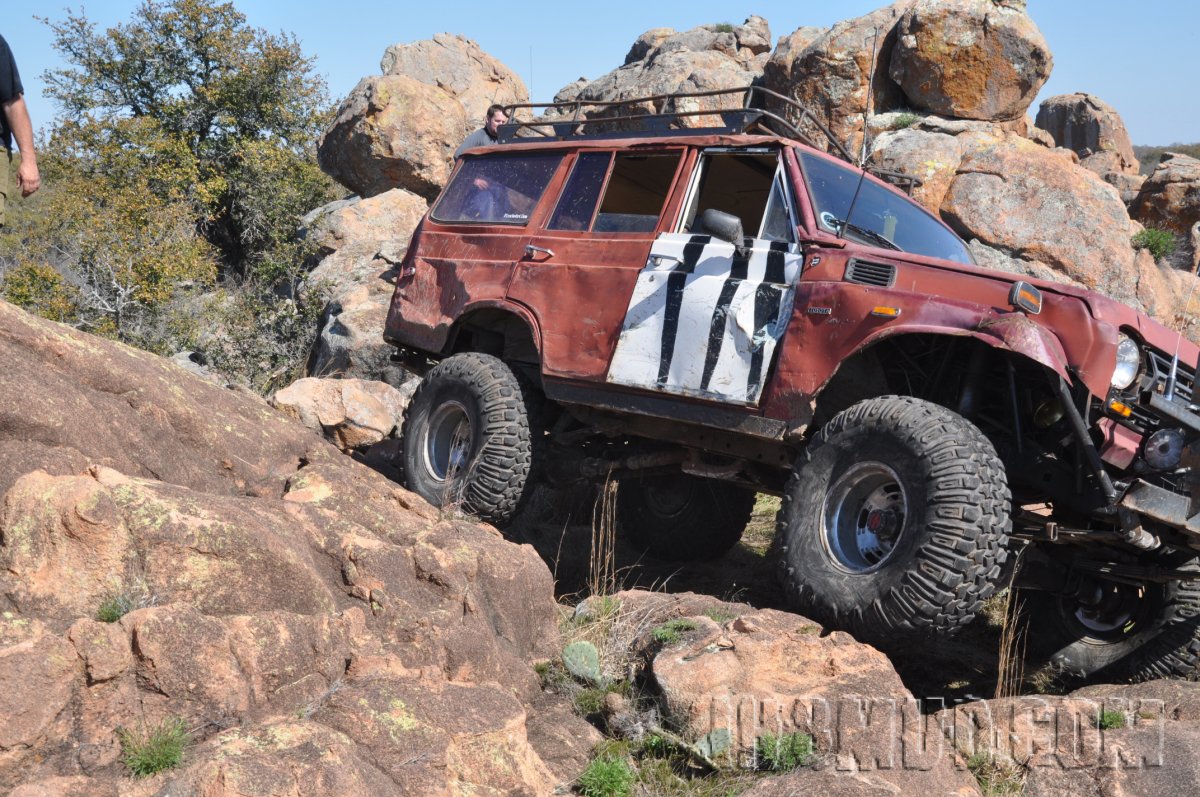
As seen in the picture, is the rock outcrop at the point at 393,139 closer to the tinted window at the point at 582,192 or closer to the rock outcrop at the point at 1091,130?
the tinted window at the point at 582,192

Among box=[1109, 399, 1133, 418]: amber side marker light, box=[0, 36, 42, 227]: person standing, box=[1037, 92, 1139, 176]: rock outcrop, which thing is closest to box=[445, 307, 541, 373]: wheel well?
box=[0, 36, 42, 227]: person standing

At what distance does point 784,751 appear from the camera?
3750mm

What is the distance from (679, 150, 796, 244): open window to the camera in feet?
18.3

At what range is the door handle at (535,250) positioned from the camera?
642 cm

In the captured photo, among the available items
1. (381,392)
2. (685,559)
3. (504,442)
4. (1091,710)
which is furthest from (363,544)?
(381,392)

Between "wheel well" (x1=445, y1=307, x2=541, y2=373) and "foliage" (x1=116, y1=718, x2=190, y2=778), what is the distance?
379 centimetres

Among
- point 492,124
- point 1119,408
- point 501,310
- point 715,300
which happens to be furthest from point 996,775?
point 492,124

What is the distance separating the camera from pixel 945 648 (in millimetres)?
6070

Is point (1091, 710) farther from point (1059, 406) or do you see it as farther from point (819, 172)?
point (819, 172)

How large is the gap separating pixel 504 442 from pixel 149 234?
879 cm

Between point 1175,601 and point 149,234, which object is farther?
point 149,234

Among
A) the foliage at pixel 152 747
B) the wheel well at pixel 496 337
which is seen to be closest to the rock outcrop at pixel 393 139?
the wheel well at pixel 496 337

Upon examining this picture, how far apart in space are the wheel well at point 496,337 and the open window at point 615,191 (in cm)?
69

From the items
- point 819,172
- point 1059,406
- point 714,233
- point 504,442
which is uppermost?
point 819,172
